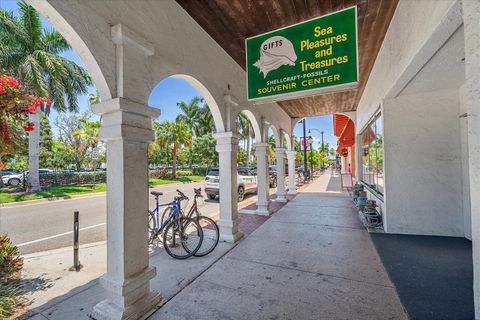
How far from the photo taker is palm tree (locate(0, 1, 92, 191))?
10.8m

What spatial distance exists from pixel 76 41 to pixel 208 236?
384 cm

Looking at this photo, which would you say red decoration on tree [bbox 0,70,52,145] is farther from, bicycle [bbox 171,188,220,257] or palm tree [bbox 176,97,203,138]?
palm tree [bbox 176,97,203,138]

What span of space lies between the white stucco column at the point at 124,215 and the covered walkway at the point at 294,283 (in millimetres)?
363

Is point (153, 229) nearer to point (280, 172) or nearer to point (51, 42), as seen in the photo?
point (280, 172)

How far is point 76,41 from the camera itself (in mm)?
2234

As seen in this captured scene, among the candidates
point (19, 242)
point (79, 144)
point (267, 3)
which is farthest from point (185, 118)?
point (267, 3)

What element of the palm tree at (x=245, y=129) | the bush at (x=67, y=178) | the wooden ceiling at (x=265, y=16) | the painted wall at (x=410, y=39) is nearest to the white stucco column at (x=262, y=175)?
the wooden ceiling at (x=265, y=16)

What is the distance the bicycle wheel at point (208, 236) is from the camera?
13.7 feet

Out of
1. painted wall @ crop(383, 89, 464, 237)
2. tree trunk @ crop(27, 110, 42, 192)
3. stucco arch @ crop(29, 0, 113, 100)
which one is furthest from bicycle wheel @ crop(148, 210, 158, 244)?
tree trunk @ crop(27, 110, 42, 192)

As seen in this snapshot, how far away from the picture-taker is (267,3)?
11.5 ft

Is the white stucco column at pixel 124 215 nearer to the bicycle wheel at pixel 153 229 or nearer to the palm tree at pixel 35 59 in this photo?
the bicycle wheel at pixel 153 229

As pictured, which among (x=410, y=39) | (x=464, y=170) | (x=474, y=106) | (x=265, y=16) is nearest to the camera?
(x=474, y=106)

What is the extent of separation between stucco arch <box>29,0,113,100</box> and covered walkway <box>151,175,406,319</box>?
265cm

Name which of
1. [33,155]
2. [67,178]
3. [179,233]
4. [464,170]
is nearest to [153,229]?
[179,233]
